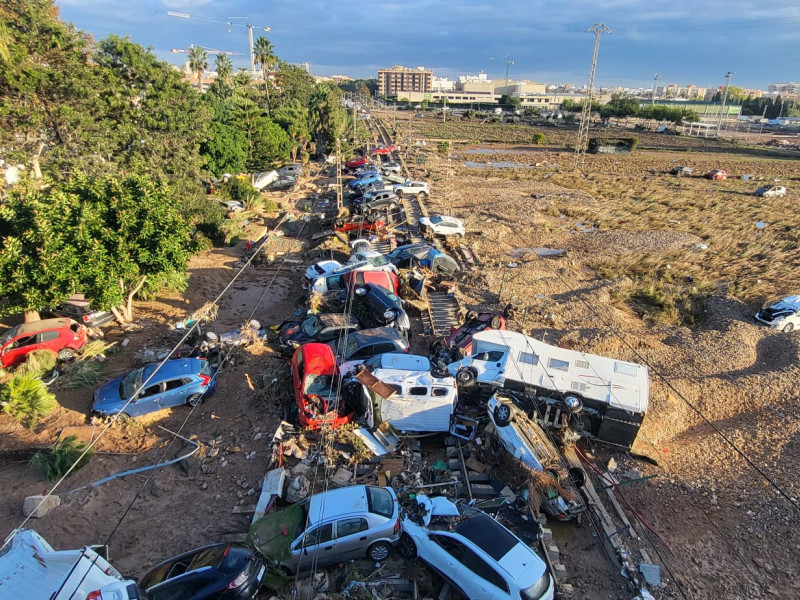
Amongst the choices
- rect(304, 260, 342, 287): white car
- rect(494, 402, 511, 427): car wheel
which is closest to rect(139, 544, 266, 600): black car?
rect(494, 402, 511, 427): car wheel

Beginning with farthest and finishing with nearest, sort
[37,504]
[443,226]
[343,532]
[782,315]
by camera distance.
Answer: [443,226], [782,315], [37,504], [343,532]

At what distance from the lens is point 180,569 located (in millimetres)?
7242

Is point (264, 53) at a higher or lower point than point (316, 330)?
higher

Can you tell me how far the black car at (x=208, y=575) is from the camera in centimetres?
677

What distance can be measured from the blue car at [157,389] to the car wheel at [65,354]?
2932 mm

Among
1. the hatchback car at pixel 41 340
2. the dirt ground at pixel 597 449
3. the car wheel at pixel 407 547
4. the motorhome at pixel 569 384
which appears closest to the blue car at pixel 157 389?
the dirt ground at pixel 597 449

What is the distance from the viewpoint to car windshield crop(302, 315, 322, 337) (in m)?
14.2

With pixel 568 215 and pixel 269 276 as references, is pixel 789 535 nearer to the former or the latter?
pixel 269 276

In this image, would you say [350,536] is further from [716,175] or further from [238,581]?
[716,175]

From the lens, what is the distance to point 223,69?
5125cm

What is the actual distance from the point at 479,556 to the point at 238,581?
3.72m

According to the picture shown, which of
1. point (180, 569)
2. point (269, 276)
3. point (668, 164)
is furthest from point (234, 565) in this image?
point (668, 164)

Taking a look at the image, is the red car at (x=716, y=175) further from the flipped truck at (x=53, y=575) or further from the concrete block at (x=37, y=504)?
the concrete block at (x=37, y=504)

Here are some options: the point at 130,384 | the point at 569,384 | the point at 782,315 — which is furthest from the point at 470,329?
the point at 782,315
